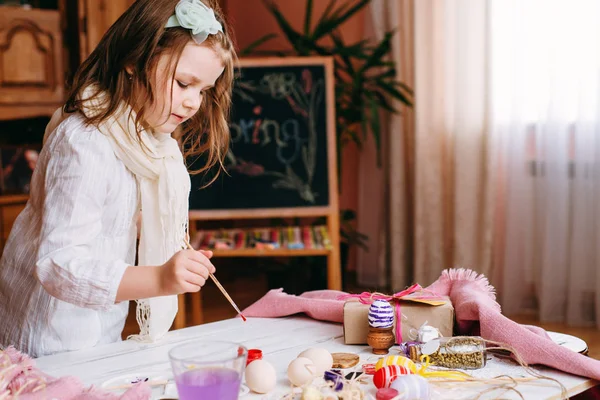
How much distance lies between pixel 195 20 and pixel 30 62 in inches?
110

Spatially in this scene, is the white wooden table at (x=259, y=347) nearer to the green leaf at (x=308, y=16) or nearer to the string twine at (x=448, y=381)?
the string twine at (x=448, y=381)

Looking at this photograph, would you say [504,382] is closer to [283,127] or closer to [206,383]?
[206,383]

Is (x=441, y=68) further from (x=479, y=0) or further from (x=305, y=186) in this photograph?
(x=305, y=186)

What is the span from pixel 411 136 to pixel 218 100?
2.55 meters

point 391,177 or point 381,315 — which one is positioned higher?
point 391,177

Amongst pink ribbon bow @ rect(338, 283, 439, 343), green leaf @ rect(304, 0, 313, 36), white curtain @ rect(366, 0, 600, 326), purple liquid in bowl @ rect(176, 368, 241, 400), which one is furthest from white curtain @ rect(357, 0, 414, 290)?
purple liquid in bowl @ rect(176, 368, 241, 400)

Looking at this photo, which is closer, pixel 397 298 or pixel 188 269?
pixel 188 269

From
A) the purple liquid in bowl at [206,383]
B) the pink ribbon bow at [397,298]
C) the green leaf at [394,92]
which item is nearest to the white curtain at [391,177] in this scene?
the green leaf at [394,92]

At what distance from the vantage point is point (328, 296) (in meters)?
1.42

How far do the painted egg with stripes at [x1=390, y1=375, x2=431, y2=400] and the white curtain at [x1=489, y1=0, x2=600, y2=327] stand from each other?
2.50m

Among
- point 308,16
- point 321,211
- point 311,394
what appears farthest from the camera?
point 308,16

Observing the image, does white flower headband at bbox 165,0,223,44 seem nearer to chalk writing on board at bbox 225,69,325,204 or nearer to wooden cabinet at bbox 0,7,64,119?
chalk writing on board at bbox 225,69,325,204

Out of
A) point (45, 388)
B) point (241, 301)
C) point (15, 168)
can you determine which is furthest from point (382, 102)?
point (45, 388)

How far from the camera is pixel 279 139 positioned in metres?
3.28
